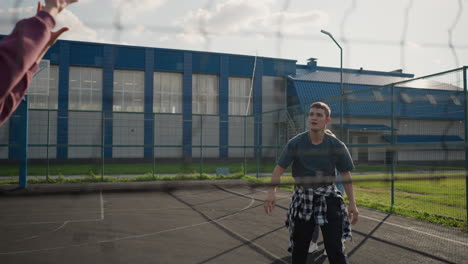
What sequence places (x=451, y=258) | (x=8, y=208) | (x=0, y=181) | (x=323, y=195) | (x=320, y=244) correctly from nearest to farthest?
(x=323, y=195) → (x=451, y=258) → (x=320, y=244) → (x=8, y=208) → (x=0, y=181)

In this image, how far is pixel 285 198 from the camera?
10.1 m

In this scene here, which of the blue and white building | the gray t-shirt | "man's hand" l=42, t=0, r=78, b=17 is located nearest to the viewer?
"man's hand" l=42, t=0, r=78, b=17

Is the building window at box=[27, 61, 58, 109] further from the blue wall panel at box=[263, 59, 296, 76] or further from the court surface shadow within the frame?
the court surface shadow

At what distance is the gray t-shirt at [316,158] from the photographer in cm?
316

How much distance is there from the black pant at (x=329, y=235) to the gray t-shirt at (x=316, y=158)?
0.82 ft

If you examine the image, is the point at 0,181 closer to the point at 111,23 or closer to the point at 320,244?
the point at 320,244

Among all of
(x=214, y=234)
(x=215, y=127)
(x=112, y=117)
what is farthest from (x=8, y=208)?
(x=215, y=127)

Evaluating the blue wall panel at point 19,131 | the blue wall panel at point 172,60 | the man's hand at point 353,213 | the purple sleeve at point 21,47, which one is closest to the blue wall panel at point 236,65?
the blue wall panel at point 172,60

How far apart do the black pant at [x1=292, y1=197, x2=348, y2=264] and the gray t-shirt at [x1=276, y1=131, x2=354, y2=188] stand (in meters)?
0.25

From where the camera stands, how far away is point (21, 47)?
92 cm

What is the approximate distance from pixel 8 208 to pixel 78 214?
1969 millimetres

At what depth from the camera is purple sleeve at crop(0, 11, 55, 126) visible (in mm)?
912

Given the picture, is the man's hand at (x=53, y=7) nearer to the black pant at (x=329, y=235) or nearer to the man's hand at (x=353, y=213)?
the black pant at (x=329, y=235)

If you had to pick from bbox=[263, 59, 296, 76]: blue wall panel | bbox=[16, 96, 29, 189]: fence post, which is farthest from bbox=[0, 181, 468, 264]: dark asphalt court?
bbox=[16, 96, 29, 189]: fence post
